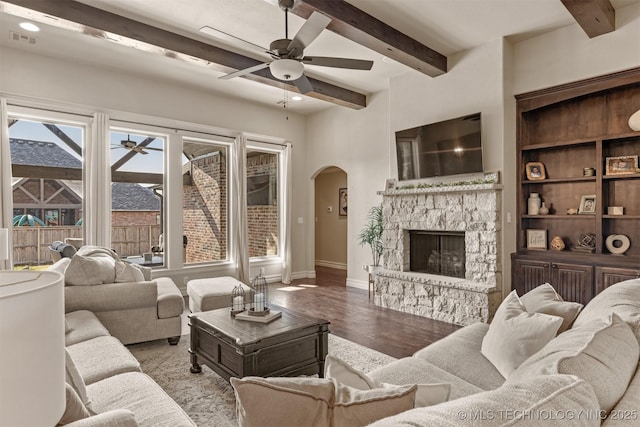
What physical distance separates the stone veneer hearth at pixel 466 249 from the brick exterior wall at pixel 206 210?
2.85m

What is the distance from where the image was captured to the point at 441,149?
15.7ft

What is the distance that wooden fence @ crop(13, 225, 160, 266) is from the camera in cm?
464

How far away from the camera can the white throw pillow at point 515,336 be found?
1741 millimetres

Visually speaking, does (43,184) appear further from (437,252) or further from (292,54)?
(437,252)

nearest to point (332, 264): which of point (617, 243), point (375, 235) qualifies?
point (375, 235)

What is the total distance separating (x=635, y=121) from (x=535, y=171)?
105cm

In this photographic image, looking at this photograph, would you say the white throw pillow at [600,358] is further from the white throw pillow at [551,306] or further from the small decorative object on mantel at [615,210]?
the small decorative object on mantel at [615,210]

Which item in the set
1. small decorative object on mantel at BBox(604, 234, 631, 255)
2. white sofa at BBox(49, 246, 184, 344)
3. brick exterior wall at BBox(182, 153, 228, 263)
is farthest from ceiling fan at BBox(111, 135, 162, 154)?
small decorative object on mantel at BBox(604, 234, 631, 255)

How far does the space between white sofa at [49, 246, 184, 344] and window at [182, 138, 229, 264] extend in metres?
2.38

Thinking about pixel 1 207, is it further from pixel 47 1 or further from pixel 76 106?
pixel 47 1

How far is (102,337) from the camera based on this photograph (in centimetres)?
250

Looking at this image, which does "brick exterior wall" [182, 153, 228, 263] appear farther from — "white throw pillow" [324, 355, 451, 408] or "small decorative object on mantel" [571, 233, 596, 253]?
"white throw pillow" [324, 355, 451, 408]

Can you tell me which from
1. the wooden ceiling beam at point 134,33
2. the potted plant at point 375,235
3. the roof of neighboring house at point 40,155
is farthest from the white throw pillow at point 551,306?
the roof of neighboring house at point 40,155

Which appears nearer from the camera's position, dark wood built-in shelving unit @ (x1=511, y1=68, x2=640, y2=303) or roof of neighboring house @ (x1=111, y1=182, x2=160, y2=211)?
dark wood built-in shelving unit @ (x1=511, y1=68, x2=640, y2=303)
